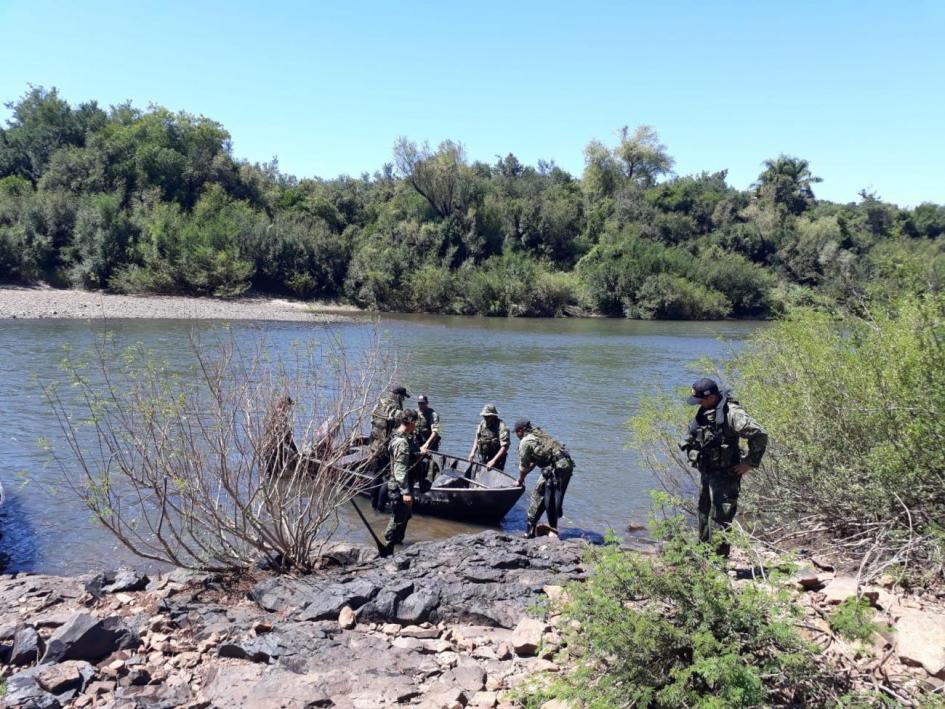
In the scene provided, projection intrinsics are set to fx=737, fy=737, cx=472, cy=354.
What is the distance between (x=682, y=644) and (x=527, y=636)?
1728 mm

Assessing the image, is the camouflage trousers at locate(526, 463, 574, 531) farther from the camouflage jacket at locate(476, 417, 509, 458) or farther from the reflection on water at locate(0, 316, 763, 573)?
the camouflage jacket at locate(476, 417, 509, 458)

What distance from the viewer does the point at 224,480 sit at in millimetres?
7566

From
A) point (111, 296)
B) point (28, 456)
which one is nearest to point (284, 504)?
point (28, 456)

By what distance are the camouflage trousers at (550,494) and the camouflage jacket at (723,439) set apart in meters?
2.46

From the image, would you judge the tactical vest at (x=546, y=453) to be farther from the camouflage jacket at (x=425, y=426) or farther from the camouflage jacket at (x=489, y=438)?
the camouflage jacket at (x=489, y=438)

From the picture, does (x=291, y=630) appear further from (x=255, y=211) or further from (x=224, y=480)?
(x=255, y=211)

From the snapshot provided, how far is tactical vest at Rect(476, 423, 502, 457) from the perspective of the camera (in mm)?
12086

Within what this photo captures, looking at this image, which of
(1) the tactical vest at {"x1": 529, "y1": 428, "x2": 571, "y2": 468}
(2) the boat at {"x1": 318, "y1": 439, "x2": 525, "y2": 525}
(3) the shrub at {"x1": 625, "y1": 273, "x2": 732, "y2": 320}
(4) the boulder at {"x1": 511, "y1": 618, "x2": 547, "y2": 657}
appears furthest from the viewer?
(3) the shrub at {"x1": 625, "y1": 273, "x2": 732, "y2": 320}

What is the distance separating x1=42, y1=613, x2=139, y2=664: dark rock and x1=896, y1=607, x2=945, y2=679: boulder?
560 cm

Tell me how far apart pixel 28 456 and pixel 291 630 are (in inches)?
386

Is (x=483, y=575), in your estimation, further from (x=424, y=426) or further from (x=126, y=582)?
(x=424, y=426)

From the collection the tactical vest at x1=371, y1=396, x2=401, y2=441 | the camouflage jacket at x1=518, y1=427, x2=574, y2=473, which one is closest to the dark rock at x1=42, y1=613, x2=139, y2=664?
the tactical vest at x1=371, y1=396, x2=401, y2=441

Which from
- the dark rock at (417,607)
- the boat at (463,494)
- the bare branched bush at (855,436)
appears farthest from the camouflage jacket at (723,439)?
the boat at (463,494)

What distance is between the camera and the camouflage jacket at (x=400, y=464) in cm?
845
